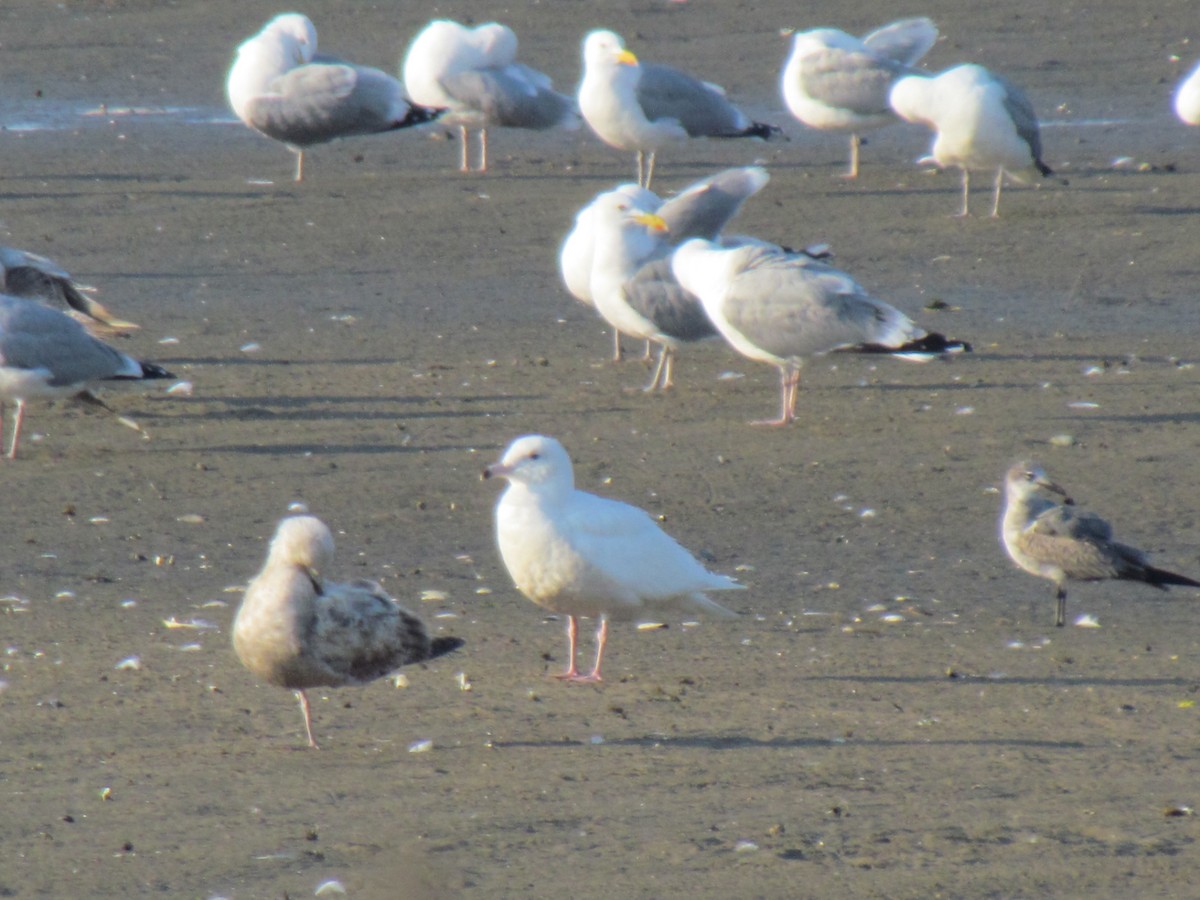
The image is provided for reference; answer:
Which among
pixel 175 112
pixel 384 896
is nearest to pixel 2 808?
pixel 384 896

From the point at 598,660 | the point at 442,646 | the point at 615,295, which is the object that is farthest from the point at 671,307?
the point at 442,646

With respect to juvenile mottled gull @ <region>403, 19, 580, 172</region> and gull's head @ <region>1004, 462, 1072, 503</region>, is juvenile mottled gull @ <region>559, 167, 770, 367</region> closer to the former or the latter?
gull's head @ <region>1004, 462, 1072, 503</region>

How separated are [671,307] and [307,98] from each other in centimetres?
679

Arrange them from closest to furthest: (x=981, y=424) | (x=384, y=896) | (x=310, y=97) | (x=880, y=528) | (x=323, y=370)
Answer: (x=384, y=896) < (x=880, y=528) < (x=981, y=424) < (x=323, y=370) < (x=310, y=97)

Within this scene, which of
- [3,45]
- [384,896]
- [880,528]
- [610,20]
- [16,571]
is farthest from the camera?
[610,20]

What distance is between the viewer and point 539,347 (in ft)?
37.2

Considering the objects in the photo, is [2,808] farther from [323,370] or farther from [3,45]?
[3,45]

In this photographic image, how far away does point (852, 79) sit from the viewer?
15.8 meters

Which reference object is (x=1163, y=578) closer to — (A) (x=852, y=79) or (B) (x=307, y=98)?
(A) (x=852, y=79)

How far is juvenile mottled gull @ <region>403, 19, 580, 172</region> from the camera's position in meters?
16.3

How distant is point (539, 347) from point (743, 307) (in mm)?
2004

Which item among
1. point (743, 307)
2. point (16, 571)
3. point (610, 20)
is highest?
point (610, 20)

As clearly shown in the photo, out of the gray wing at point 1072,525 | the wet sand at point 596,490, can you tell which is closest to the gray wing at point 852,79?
the wet sand at point 596,490

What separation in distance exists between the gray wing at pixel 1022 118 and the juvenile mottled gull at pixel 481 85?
4.00 metres
